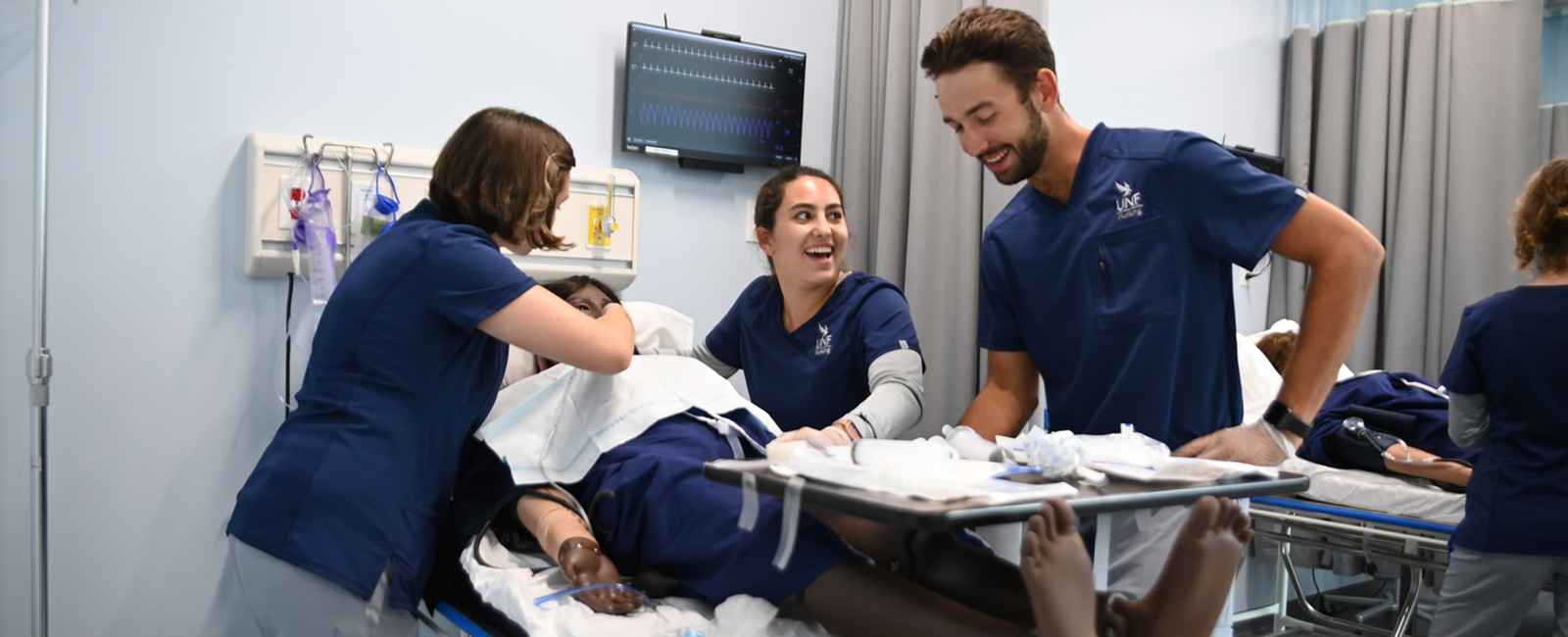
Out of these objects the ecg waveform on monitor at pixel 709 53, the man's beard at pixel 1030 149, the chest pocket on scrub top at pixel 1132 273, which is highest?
the ecg waveform on monitor at pixel 709 53

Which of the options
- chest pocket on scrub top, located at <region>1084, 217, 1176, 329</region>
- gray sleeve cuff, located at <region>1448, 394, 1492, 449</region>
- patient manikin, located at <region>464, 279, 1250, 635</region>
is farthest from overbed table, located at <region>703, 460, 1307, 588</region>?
gray sleeve cuff, located at <region>1448, 394, 1492, 449</region>

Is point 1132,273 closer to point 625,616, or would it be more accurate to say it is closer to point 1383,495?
point 625,616

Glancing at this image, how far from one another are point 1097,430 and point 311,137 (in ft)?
6.51

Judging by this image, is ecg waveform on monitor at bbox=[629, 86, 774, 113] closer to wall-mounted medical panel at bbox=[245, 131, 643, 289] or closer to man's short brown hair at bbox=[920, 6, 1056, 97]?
wall-mounted medical panel at bbox=[245, 131, 643, 289]

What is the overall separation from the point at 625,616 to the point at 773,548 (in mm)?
237

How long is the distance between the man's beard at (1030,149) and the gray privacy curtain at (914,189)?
117cm

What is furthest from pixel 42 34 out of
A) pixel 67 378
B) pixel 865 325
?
pixel 865 325

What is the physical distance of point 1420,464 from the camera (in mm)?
2912

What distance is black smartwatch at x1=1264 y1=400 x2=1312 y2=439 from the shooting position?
1542 millimetres

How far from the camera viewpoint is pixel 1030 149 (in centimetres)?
175

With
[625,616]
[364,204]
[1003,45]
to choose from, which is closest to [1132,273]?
[1003,45]

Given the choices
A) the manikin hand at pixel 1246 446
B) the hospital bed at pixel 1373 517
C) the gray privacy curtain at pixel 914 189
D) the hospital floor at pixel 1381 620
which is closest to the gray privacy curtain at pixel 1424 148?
the hospital floor at pixel 1381 620

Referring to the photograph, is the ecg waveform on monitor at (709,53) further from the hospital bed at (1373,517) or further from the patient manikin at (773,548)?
the hospital bed at (1373,517)

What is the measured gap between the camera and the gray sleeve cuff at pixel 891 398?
1926 millimetres
